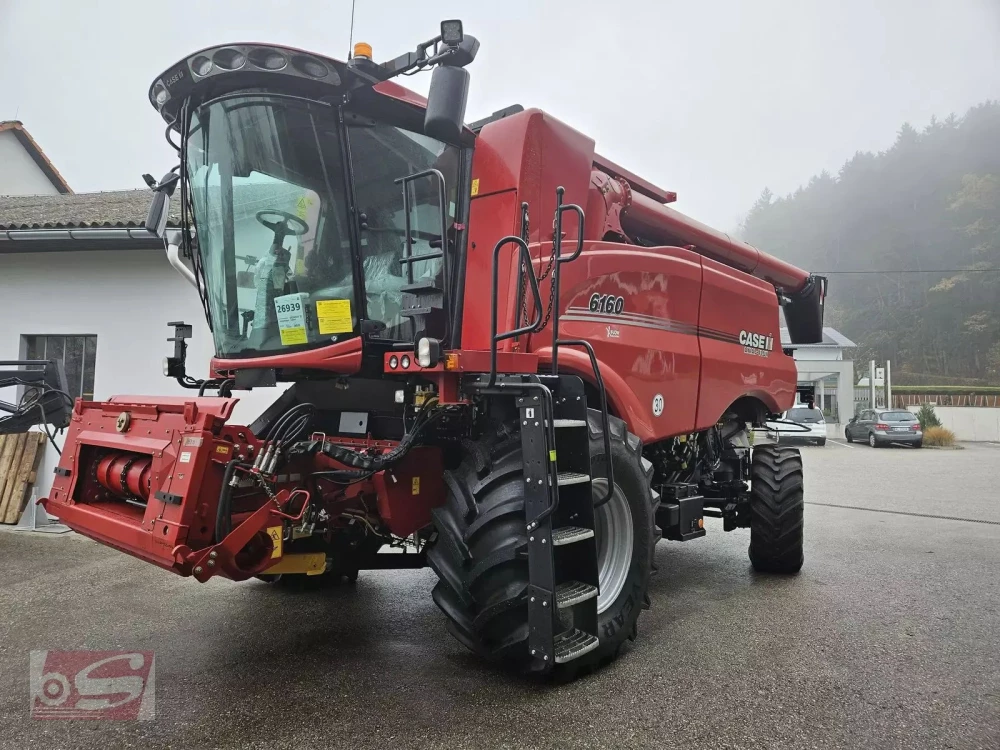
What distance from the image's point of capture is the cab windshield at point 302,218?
3.31 metres

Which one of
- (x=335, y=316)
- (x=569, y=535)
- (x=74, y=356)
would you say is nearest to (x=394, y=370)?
(x=335, y=316)

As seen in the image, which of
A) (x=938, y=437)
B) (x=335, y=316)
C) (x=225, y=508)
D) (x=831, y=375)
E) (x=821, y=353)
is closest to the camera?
(x=225, y=508)

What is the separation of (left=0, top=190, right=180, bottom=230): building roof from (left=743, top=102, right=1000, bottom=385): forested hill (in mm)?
46912

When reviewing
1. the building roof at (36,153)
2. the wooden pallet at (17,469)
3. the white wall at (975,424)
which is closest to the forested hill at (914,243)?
the white wall at (975,424)

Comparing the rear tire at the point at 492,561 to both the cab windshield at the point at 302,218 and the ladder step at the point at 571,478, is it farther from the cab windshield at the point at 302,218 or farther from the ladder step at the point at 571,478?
the cab windshield at the point at 302,218

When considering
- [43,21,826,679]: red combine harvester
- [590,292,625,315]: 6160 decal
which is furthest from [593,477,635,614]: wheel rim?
[590,292,625,315]: 6160 decal

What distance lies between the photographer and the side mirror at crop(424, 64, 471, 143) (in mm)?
2898

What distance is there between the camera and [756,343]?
5.70m

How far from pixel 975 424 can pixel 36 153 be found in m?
31.3

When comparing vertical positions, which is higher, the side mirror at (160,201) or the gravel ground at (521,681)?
the side mirror at (160,201)

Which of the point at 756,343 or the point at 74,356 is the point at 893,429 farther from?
the point at 74,356

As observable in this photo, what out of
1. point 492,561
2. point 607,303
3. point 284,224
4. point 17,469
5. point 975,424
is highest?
point 284,224

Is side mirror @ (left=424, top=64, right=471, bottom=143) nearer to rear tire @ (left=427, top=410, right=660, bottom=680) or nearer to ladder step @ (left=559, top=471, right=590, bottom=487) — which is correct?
rear tire @ (left=427, top=410, right=660, bottom=680)

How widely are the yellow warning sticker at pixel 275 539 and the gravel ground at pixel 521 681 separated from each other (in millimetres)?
627
